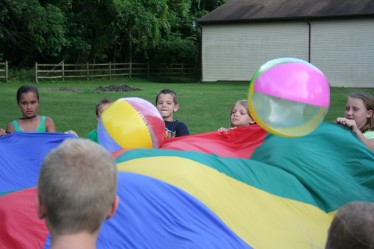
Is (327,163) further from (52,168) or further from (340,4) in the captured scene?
(340,4)

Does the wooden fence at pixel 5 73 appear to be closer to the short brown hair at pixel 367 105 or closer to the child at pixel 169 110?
the child at pixel 169 110

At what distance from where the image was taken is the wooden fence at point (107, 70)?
28.8 meters

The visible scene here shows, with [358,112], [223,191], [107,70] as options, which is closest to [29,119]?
[223,191]

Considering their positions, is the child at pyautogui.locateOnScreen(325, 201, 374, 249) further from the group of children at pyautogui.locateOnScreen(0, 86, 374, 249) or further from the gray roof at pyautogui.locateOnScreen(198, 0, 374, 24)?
the gray roof at pyautogui.locateOnScreen(198, 0, 374, 24)

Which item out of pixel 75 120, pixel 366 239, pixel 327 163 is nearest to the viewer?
pixel 366 239

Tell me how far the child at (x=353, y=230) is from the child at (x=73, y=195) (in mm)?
659

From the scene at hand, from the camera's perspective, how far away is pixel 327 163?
377 cm

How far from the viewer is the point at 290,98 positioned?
347cm

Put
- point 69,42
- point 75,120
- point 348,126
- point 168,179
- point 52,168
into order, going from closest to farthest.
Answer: point 52,168
point 168,179
point 348,126
point 75,120
point 69,42

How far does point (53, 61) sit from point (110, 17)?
423 cm

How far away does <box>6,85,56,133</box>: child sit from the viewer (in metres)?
5.02

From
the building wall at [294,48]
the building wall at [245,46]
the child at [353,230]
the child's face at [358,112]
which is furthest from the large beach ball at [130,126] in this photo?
the building wall at [245,46]

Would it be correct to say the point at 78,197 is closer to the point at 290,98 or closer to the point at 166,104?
the point at 290,98

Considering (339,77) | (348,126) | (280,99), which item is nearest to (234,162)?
(280,99)
